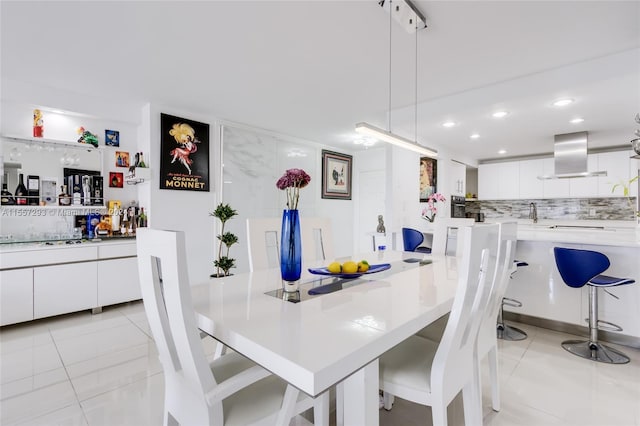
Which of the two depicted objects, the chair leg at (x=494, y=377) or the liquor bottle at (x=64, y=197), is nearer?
the chair leg at (x=494, y=377)

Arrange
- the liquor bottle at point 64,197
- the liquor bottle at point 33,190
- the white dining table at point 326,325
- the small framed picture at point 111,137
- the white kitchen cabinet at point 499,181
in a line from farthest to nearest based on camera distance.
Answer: the white kitchen cabinet at point 499,181 → the small framed picture at point 111,137 → the liquor bottle at point 64,197 → the liquor bottle at point 33,190 → the white dining table at point 326,325

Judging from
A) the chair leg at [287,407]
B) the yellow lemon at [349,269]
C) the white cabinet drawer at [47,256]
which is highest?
the yellow lemon at [349,269]

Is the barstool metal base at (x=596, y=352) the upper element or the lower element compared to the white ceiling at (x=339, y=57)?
lower

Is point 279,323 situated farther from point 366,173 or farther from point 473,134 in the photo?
point 366,173

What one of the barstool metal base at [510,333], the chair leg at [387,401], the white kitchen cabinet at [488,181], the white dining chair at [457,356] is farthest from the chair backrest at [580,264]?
the white kitchen cabinet at [488,181]

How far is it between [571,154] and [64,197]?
6.91 m

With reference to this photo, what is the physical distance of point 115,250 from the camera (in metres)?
3.56

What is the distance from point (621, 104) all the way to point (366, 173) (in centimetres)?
399

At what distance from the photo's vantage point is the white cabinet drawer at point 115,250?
11.4 ft

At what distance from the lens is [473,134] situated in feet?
14.4

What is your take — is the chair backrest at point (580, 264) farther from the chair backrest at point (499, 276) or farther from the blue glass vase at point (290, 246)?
the blue glass vase at point (290, 246)

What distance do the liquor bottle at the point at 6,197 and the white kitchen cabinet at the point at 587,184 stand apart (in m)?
8.23

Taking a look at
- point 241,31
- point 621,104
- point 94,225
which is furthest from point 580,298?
point 94,225

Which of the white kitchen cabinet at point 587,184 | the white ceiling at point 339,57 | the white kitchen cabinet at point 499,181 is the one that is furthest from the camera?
the white kitchen cabinet at point 499,181
